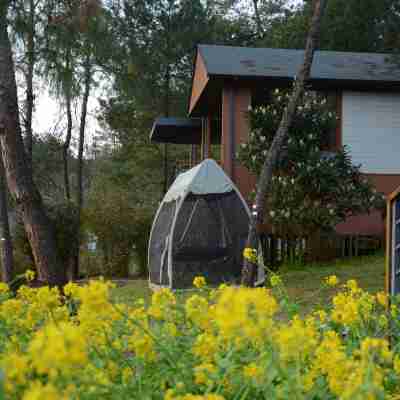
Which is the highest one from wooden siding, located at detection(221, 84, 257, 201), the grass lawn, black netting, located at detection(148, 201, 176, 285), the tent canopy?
wooden siding, located at detection(221, 84, 257, 201)

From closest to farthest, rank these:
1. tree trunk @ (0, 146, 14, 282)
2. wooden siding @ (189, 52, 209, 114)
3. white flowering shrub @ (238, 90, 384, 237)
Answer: white flowering shrub @ (238, 90, 384, 237) → tree trunk @ (0, 146, 14, 282) → wooden siding @ (189, 52, 209, 114)

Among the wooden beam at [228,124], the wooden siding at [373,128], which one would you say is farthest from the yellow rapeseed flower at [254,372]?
the wooden siding at [373,128]

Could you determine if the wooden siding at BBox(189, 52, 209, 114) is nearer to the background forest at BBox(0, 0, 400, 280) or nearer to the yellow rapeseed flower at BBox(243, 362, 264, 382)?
A: the background forest at BBox(0, 0, 400, 280)

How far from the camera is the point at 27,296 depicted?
223cm

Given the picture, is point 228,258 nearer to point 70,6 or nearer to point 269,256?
point 269,256

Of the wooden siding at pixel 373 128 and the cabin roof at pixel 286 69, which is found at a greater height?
the cabin roof at pixel 286 69

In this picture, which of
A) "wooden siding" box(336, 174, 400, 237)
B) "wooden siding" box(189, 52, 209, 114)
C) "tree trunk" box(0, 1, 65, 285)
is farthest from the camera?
"wooden siding" box(189, 52, 209, 114)

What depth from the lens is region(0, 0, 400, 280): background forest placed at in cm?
682

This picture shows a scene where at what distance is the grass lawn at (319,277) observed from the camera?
7.73 metres

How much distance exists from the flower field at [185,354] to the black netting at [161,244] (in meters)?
6.73

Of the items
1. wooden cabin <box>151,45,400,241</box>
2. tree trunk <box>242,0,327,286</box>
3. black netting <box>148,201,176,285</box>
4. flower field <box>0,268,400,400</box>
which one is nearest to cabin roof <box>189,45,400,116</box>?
wooden cabin <box>151,45,400,241</box>

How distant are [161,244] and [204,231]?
786mm

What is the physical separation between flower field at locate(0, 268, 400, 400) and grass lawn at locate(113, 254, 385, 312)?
16.6ft

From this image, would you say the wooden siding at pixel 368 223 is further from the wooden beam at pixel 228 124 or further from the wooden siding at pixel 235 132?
the wooden beam at pixel 228 124
